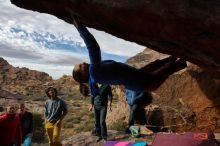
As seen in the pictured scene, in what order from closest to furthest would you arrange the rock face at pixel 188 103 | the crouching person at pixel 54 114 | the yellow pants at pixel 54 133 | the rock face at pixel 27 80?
the yellow pants at pixel 54 133
the crouching person at pixel 54 114
the rock face at pixel 188 103
the rock face at pixel 27 80

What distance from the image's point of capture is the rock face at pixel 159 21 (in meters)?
6.11

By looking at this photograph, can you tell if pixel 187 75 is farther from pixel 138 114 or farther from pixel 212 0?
Answer: pixel 212 0

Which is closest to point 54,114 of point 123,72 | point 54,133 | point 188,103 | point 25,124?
point 54,133

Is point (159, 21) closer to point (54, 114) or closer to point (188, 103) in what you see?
point (54, 114)

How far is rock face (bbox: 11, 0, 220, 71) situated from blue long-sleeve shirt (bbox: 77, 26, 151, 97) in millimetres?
403

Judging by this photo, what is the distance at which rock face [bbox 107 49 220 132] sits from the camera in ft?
44.7

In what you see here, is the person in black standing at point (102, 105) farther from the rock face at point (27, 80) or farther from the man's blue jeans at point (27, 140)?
the rock face at point (27, 80)

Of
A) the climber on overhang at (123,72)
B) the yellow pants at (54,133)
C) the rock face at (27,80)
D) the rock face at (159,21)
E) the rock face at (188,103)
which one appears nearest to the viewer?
the rock face at (159,21)

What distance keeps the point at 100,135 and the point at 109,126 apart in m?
2.88

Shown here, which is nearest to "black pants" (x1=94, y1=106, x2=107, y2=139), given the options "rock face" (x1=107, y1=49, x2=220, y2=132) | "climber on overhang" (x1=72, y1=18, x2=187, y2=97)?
"rock face" (x1=107, y1=49, x2=220, y2=132)

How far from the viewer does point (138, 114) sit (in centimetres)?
1346

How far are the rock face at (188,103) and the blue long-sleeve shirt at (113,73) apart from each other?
20.4ft

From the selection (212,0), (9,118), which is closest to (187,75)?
(9,118)

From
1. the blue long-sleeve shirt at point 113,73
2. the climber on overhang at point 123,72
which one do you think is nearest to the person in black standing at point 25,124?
the climber on overhang at point 123,72
